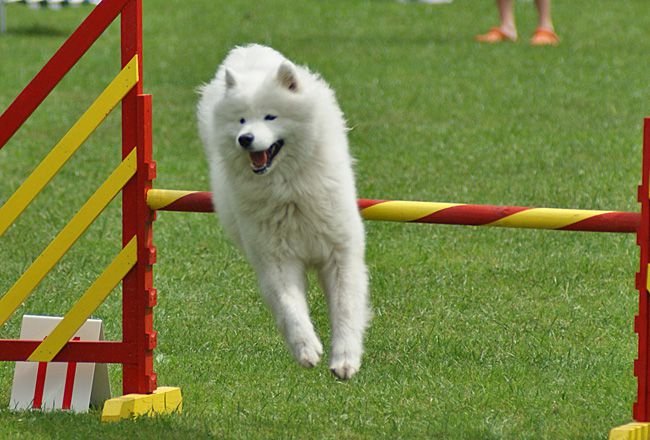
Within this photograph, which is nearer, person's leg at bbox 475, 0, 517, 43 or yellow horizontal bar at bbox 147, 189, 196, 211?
yellow horizontal bar at bbox 147, 189, 196, 211

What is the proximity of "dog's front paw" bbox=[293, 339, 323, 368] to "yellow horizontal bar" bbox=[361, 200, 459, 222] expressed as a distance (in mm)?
676

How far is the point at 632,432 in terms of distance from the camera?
5195mm

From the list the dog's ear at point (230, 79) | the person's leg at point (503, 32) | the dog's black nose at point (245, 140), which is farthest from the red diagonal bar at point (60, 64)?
the person's leg at point (503, 32)

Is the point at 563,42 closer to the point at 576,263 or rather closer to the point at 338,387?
the point at 576,263

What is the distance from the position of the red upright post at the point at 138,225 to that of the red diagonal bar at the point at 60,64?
9cm

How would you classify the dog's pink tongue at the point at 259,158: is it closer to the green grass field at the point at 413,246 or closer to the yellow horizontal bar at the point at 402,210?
the yellow horizontal bar at the point at 402,210

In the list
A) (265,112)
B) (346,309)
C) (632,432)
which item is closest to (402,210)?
(346,309)

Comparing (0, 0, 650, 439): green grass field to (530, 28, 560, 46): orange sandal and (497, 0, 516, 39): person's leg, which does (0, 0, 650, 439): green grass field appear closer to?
(530, 28, 560, 46): orange sandal

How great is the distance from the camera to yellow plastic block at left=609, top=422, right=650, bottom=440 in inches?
204

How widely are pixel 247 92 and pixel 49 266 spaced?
3.89 feet

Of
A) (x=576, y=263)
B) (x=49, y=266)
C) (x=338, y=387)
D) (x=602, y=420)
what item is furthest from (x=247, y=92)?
(x=576, y=263)

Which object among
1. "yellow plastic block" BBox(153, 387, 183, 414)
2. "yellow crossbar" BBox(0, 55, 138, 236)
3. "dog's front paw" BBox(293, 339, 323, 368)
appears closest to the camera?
"dog's front paw" BBox(293, 339, 323, 368)

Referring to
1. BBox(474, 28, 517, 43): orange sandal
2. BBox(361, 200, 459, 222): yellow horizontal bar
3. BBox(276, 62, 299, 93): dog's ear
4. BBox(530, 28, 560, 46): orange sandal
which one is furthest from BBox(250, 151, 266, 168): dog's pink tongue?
BBox(474, 28, 517, 43): orange sandal

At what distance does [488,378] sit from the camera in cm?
646
